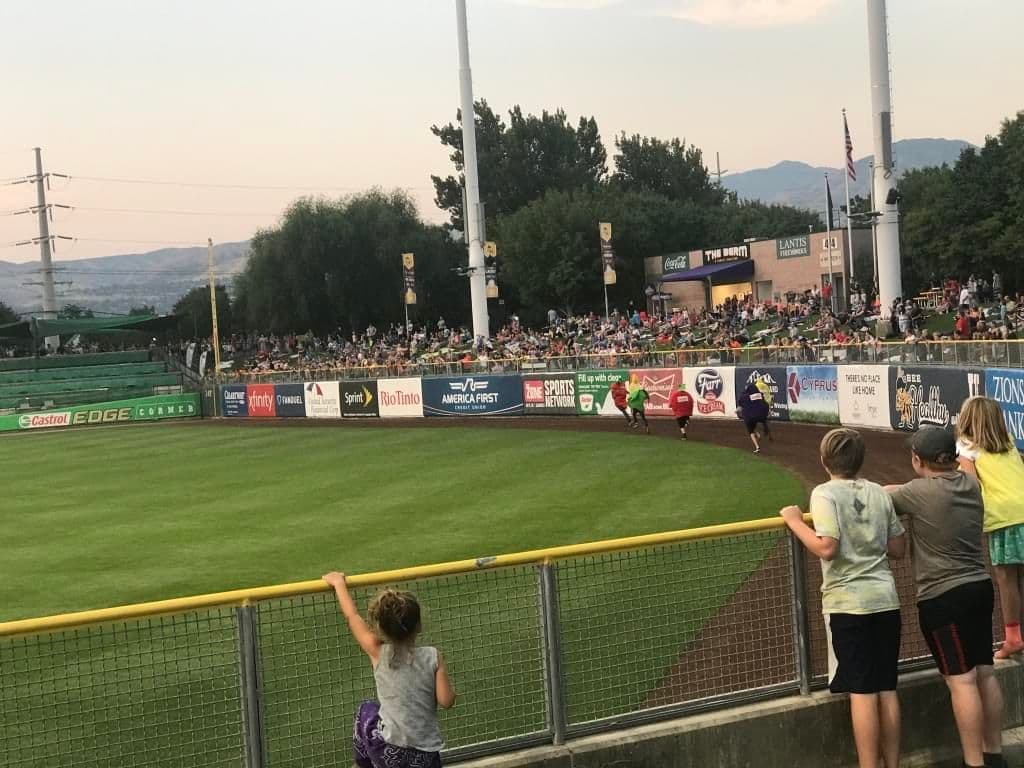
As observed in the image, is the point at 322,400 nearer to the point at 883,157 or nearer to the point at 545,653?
the point at 883,157

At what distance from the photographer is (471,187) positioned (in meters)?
56.8

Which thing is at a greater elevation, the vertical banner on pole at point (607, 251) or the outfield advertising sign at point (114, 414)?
the vertical banner on pole at point (607, 251)

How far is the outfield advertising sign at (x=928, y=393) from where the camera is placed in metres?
21.8

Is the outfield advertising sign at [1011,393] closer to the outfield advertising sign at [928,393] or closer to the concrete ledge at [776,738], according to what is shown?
the outfield advertising sign at [928,393]

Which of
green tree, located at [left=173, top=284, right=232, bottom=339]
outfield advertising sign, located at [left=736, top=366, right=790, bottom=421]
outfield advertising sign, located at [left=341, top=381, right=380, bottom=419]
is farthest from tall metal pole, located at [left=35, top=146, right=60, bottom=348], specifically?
outfield advertising sign, located at [left=736, top=366, right=790, bottom=421]

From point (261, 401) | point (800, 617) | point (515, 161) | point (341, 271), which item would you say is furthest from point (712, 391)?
point (515, 161)

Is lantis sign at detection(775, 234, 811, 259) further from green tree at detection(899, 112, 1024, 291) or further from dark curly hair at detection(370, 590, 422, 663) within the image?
dark curly hair at detection(370, 590, 422, 663)

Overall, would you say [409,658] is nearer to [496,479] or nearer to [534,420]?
[496,479]

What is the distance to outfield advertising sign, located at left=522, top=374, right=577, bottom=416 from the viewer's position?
3891 centimetres

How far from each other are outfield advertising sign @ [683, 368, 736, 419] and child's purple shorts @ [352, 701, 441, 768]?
2916cm

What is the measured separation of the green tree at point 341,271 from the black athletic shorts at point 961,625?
79.5 meters

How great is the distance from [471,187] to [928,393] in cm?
3664

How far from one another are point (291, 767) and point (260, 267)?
272 ft

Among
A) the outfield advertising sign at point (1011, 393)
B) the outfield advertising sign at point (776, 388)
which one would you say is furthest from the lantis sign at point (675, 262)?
the outfield advertising sign at point (1011, 393)
